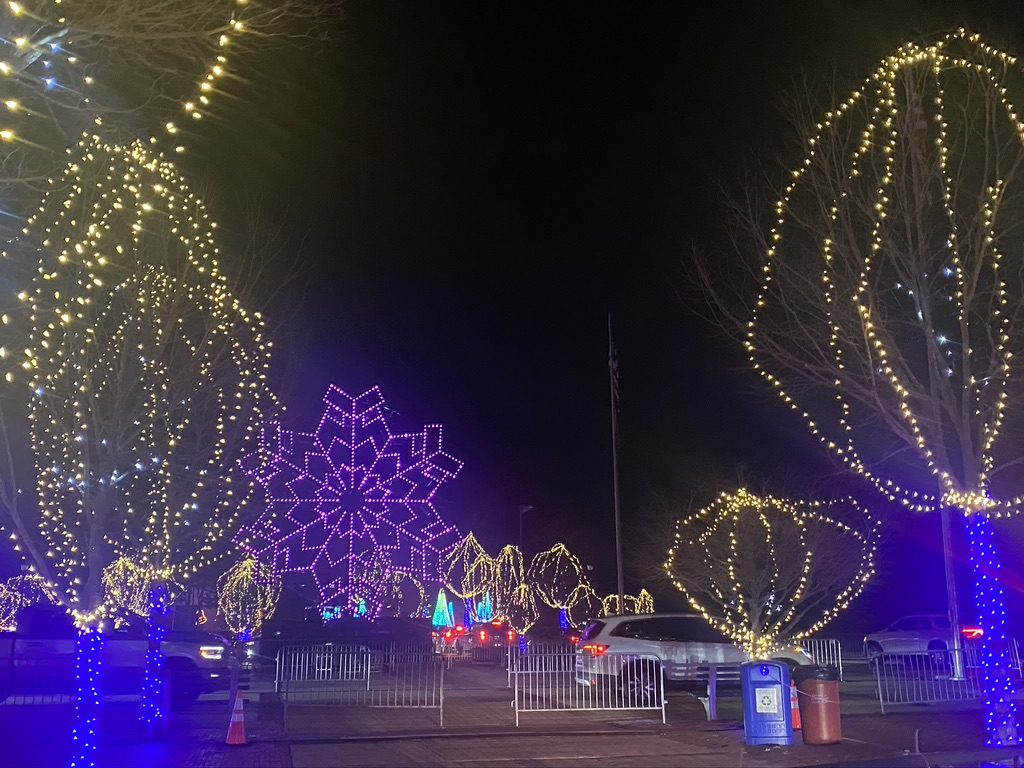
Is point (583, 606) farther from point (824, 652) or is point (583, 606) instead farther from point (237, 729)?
point (237, 729)

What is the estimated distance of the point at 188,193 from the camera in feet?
47.9

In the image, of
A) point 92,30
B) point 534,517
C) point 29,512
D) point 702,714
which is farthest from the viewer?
point 534,517

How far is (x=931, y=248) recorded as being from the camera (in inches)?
542

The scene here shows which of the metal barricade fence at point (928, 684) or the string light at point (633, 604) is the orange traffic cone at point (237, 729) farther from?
the string light at point (633, 604)

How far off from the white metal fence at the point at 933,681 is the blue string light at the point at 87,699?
12.1 metres

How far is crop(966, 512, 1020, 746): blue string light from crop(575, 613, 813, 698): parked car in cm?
687

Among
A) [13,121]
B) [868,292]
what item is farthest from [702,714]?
[13,121]

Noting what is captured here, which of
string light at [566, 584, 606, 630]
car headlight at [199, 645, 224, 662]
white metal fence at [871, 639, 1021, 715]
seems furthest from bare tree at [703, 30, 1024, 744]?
string light at [566, 584, 606, 630]

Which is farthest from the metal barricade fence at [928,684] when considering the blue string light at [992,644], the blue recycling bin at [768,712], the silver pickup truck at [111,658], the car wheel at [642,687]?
the silver pickup truck at [111,658]

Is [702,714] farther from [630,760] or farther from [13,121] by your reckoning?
[13,121]

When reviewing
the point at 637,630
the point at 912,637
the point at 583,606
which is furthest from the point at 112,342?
the point at 583,606

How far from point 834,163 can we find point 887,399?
3395 millimetres

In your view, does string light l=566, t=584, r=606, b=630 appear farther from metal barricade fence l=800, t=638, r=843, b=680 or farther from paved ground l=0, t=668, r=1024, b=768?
paved ground l=0, t=668, r=1024, b=768

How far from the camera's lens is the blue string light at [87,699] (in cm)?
1029
